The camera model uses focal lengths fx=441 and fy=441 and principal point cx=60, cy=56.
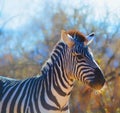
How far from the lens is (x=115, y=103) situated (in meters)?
17.4

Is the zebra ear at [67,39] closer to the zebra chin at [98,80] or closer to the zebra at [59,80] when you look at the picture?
the zebra at [59,80]

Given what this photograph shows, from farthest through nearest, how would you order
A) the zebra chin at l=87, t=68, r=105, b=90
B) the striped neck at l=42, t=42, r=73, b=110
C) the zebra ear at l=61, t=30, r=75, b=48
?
the striped neck at l=42, t=42, r=73, b=110 → the zebra ear at l=61, t=30, r=75, b=48 → the zebra chin at l=87, t=68, r=105, b=90

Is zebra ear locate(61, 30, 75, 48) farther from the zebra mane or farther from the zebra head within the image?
the zebra mane

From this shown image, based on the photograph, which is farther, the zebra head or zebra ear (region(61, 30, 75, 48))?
zebra ear (region(61, 30, 75, 48))

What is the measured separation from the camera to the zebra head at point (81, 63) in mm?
6145

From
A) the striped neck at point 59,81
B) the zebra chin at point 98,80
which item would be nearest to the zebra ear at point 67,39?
the striped neck at point 59,81

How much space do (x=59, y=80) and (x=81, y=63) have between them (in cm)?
49

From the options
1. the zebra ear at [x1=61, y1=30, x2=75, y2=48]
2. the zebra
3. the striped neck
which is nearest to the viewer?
the zebra

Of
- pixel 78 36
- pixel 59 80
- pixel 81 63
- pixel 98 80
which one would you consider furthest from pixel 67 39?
pixel 98 80

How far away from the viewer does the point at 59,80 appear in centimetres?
655

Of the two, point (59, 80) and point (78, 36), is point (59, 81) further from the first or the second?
point (78, 36)

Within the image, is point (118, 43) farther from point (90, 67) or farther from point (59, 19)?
point (90, 67)

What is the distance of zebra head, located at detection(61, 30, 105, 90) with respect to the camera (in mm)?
6145

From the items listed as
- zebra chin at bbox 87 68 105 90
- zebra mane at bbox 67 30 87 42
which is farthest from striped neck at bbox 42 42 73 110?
zebra chin at bbox 87 68 105 90
